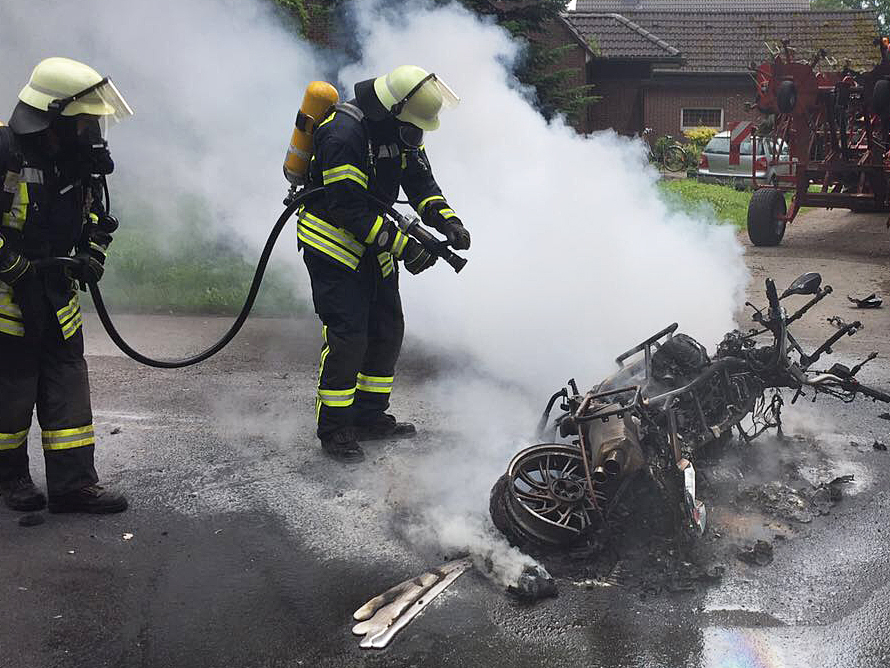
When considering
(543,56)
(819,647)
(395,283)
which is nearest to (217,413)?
(395,283)

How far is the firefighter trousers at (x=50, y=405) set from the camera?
3.89m

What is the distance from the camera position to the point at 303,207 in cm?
470

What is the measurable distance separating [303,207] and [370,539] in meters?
1.85

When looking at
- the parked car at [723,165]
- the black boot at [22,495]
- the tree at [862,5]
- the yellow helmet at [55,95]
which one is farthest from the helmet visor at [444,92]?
the tree at [862,5]

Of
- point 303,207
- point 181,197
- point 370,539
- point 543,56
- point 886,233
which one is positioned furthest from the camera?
point 886,233

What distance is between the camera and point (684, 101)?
27297 mm

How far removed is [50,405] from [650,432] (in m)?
2.61

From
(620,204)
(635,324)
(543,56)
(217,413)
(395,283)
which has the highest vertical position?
(543,56)

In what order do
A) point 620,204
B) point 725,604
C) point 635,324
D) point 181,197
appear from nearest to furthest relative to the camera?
point 725,604, point 635,324, point 620,204, point 181,197

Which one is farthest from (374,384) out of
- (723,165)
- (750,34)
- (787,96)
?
(750,34)

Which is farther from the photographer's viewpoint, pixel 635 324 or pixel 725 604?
pixel 635 324

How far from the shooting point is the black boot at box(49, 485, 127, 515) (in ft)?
13.1

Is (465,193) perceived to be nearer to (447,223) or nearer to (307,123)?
(447,223)

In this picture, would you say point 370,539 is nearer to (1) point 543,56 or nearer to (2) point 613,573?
(2) point 613,573
